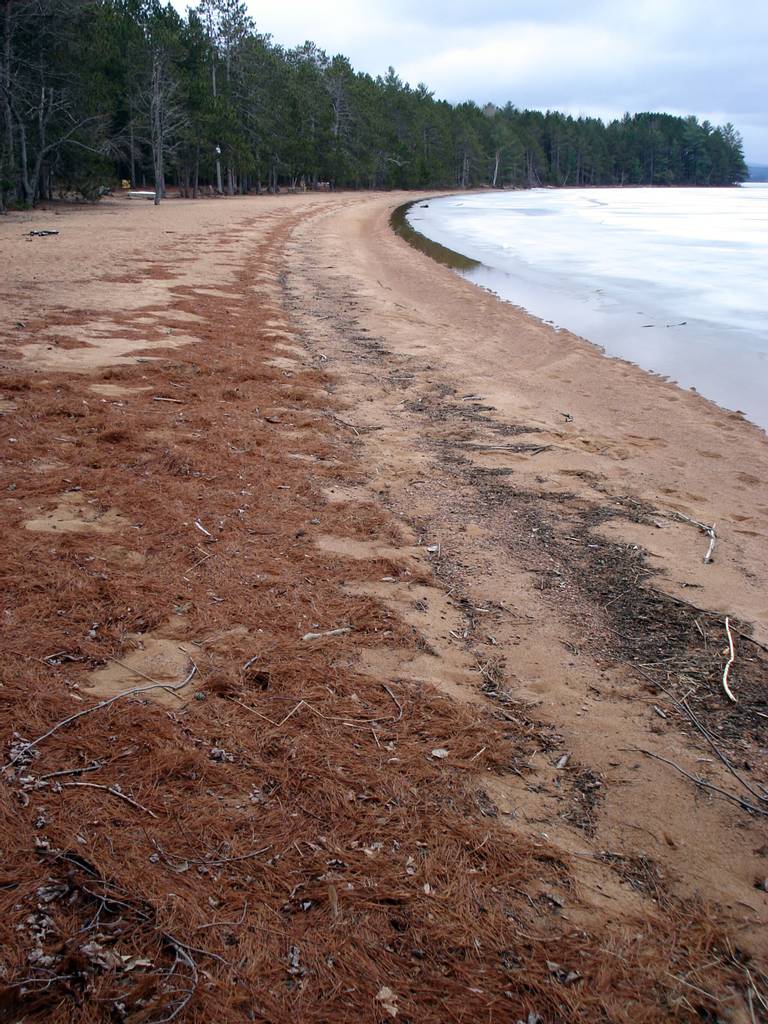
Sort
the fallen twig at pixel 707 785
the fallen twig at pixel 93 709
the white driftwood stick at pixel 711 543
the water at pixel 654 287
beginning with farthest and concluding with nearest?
1. the water at pixel 654 287
2. the white driftwood stick at pixel 711 543
3. the fallen twig at pixel 707 785
4. the fallen twig at pixel 93 709

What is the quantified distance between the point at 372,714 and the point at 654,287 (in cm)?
1668

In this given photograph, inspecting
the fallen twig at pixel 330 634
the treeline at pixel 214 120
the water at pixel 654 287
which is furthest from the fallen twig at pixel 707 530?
the treeline at pixel 214 120

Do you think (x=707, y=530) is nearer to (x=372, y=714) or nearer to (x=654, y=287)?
(x=372, y=714)

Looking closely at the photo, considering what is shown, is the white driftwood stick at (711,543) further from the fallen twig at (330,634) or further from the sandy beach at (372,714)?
the fallen twig at (330,634)

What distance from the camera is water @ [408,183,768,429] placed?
34.4ft

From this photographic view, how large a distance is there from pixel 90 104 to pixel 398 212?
20.5 metres

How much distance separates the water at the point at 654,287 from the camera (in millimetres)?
10484

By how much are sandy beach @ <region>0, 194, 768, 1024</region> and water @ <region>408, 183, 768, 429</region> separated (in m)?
4.29

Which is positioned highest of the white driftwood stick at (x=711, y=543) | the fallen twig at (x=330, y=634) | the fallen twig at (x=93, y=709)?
the fallen twig at (x=93, y=709)

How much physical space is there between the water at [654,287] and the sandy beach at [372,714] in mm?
4292

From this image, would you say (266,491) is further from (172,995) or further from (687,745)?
(172,995)

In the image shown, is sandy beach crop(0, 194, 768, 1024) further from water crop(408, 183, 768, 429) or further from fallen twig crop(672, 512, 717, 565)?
water crop(408, 183, 768, 429)

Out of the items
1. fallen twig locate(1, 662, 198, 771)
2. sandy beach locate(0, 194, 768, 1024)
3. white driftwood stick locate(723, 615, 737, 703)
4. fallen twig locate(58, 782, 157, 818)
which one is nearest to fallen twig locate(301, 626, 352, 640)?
sandy beach locate(0, 194, 768, 1024)

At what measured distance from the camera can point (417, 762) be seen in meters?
2.67
